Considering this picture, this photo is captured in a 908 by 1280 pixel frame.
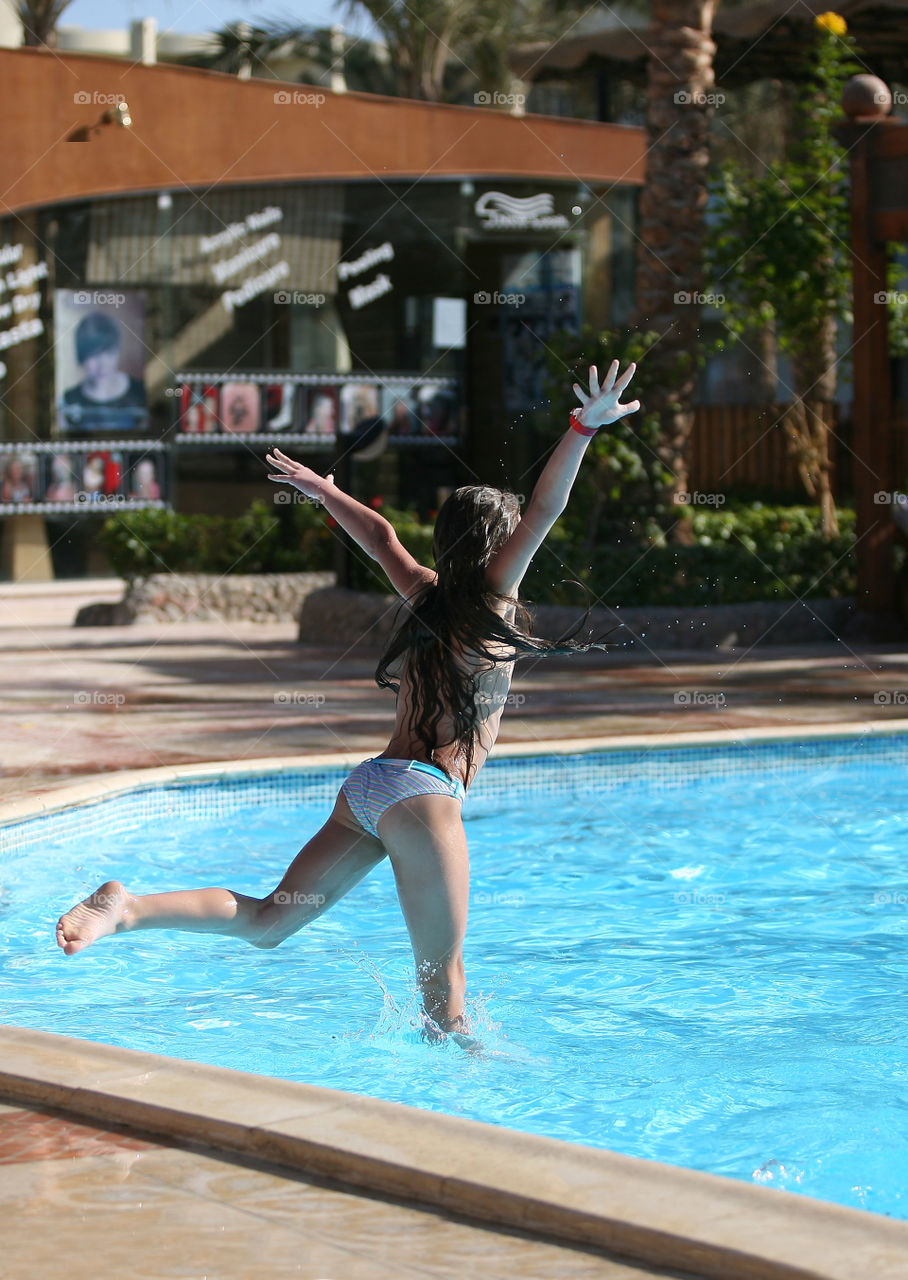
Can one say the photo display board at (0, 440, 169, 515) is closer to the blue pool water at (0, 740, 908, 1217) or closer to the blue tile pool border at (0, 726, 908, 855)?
the blue tile pool border at (0, 726, 908, 855)

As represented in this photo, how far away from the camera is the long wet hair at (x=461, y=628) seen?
361 cm

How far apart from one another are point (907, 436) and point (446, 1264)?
11775mm

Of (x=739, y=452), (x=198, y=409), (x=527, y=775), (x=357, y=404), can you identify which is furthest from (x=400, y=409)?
(x=527, y=775)

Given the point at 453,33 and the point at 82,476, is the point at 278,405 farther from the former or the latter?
the point at 453,33

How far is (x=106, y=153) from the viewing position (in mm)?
18844

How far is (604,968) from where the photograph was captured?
550cm

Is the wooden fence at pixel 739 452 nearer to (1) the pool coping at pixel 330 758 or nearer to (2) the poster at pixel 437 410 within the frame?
(2) the poster at pixel 437 410

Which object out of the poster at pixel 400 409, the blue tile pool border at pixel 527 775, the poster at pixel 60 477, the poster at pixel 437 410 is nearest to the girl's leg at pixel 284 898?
the blue tile pool border at pixel 527 775

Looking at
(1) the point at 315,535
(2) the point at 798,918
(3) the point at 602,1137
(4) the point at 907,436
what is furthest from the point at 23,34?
(3) the point at 602,1137

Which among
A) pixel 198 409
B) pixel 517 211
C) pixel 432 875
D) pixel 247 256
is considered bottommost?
pixel 432 875

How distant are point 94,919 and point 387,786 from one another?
720 mm

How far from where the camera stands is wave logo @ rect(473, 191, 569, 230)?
21.7m

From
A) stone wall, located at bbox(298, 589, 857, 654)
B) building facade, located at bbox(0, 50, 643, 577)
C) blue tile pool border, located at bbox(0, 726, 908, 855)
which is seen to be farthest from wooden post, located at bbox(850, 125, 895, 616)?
building facade, located at bbox(0, 50, 643, 577)

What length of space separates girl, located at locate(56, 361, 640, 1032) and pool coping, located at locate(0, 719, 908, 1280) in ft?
1.65
